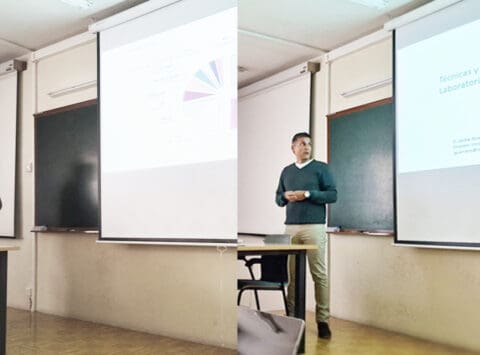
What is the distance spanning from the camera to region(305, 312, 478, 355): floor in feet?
5.45

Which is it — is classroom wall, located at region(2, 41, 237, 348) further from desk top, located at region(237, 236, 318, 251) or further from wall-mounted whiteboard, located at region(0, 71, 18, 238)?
desk top, located at region(237, 236, 318, 251)

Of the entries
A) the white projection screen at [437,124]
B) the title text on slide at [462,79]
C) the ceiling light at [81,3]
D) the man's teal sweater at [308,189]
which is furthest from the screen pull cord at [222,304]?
the ceiling light at [81,3]

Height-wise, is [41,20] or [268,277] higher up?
[41,20]

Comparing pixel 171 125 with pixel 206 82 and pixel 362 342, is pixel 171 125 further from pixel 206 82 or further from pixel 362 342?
pixel 362 342

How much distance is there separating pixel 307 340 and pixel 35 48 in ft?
8.29

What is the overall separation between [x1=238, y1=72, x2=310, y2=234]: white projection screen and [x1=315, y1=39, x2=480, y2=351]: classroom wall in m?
0.08

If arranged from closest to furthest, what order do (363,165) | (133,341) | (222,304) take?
1. (363,165)
2. (222,304)
3. (133,341)

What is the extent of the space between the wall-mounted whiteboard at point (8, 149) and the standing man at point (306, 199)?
2173 mm

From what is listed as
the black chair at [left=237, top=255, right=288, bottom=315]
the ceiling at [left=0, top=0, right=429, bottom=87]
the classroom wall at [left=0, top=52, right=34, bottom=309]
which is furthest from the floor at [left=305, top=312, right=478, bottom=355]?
the classroom wall at [left=0, top=52, right=34, bottom=309]

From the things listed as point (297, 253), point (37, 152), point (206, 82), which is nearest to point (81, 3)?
point (37, 152)

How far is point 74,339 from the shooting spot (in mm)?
3078

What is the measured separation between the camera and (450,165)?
1.88 m

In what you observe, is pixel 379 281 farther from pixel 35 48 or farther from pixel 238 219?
pixel 35 48

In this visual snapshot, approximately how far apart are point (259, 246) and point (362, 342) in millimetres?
499
